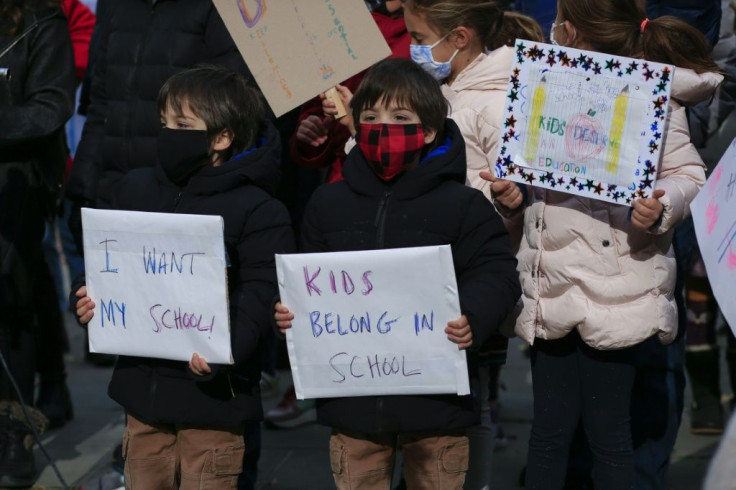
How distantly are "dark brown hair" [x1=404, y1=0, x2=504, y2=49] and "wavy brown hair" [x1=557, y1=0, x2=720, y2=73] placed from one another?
0.40 m

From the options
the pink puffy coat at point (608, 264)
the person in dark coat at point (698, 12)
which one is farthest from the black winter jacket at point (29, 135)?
the person in dark coat at point (698, 12)

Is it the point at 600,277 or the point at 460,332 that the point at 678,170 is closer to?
the point at 600,277

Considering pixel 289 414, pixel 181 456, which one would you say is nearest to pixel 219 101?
pixel 181 456

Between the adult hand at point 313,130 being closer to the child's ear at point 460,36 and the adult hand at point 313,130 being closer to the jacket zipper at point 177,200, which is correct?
the child's ear at point 460,36

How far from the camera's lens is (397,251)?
3.71m

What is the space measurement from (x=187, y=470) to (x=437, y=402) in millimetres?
842

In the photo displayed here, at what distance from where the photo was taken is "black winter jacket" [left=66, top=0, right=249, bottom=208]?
4.92m

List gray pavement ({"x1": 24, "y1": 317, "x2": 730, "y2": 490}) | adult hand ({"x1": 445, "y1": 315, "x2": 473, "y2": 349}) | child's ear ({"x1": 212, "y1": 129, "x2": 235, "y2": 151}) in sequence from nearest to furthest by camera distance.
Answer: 1. adult hand ({"x1": 445, "y1": 315, "x2": 473, "y2": 349})
2. child's ear ({"x1": 212, "y1": 129, "x2": 235, "y2": 151})
3. gray pavement ({"x1": 24, "y1": 317, "x2": 730, "y2": 490})

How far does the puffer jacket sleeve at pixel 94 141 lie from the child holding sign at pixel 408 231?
4.82ft

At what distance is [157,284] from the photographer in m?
3.94

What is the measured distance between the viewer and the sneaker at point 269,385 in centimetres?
647

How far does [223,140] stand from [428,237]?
2.62ft

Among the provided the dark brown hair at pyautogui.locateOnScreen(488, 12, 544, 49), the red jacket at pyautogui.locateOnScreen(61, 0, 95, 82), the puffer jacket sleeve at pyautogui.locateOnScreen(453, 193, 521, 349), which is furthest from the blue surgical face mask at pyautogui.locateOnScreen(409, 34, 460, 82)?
the red jacket at pyautogui.locateOnScreen(61, 0, 95, 82)

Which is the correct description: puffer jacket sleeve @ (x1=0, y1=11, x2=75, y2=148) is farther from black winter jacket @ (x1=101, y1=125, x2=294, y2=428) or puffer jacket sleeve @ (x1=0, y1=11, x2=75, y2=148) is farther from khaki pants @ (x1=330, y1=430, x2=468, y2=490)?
khaki pants @ (x1=330, y1=430, x2=468, y2=490)
